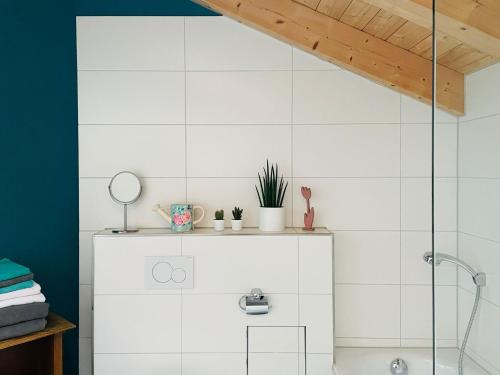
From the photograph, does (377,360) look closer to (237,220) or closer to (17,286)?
(237,220)

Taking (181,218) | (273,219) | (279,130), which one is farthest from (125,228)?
(279,130)

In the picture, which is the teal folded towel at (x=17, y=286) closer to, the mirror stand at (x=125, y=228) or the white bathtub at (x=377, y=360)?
the mirror stand at (x=125, y=228)

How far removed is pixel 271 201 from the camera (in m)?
2.18

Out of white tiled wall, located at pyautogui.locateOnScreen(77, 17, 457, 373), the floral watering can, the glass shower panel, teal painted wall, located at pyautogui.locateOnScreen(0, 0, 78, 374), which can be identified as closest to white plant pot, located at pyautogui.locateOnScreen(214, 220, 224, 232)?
the floral watering can

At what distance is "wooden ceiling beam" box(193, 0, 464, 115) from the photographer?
2104mm

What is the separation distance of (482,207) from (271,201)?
5.04ft

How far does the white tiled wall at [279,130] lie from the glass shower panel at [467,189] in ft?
4.80

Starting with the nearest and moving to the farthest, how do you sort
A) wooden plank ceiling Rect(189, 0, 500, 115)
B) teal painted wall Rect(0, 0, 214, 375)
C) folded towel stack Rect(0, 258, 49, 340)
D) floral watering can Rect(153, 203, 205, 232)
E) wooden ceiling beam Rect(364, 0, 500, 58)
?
wooden ceiling beam Rect(364, 0, 500, 58), folded towel stack Rect(0, 258, 49, 340), wooden plank ceiling Rect(189, 0, 500, 115), teal painted wall Rect(0, 0, 214, 375), floral watering can Rect(153, 203, 205, 232)

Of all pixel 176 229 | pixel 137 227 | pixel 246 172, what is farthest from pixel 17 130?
pixel 246 172

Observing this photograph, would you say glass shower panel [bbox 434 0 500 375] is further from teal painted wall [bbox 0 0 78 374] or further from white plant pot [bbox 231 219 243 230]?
teal painted wall [bbox 0 0 78 374]

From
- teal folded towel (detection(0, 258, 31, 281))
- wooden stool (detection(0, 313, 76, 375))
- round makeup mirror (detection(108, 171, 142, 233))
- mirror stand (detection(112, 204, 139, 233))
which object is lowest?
wooden stool (detection(0, 313, 76, 375))

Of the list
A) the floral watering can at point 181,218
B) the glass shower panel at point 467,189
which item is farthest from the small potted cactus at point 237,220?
the glass shower panel at point 467,189

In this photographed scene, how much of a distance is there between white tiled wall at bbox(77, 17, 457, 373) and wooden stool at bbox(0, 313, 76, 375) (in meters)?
0.41

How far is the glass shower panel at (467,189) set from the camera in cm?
63
